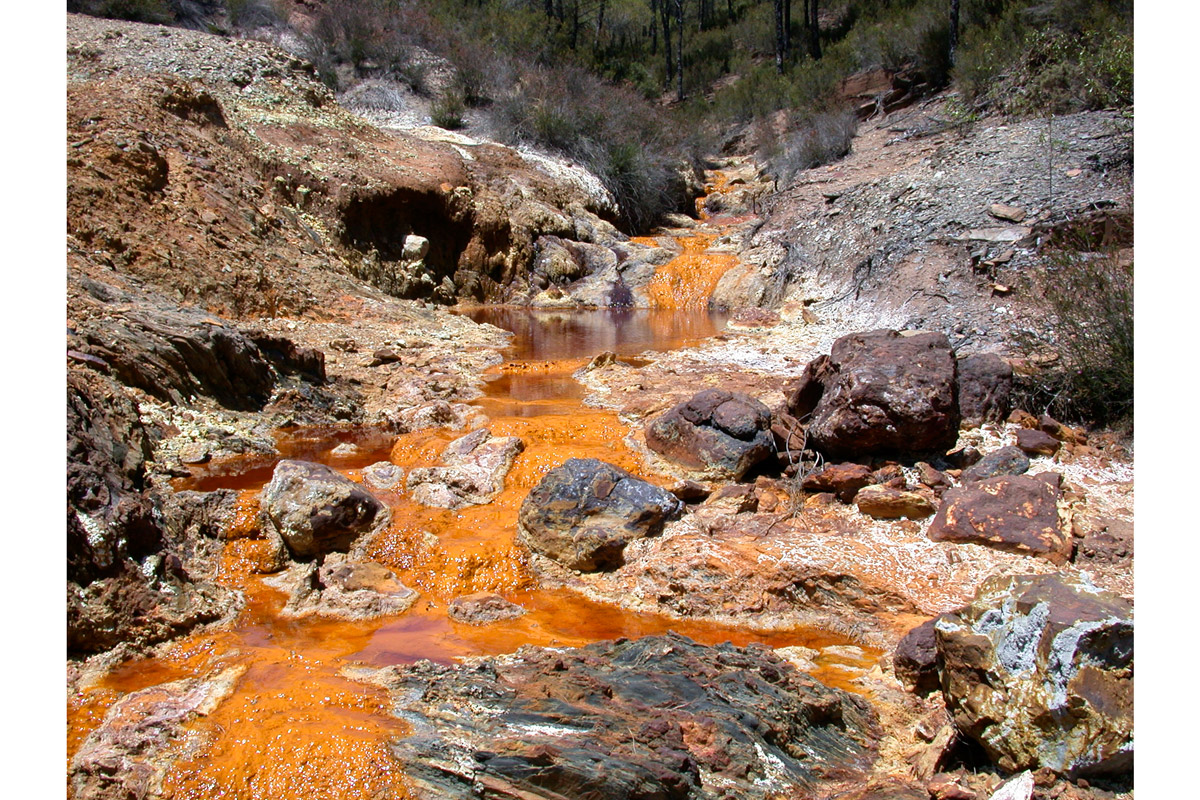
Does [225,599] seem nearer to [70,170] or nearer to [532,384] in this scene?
[532,384]

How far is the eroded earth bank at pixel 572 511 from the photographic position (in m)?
2.19

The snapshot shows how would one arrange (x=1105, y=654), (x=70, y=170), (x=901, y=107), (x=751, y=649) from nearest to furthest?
(x=1105, y=654)
(x=751, y=649)
(x=70, y=170)
(x=901, y=107)

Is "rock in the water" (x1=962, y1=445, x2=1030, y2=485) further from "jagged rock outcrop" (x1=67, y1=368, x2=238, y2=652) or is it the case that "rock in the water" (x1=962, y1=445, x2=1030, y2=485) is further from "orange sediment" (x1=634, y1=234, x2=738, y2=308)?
"orange sediment" (x1=634, y1=234, x2=738, y2=308)

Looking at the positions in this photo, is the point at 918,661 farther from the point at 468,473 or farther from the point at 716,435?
the point at 468,473

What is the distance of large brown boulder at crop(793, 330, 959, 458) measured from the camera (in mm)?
4836

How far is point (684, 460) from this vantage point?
5.25 metres

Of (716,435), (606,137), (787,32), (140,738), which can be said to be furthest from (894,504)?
(787,32)

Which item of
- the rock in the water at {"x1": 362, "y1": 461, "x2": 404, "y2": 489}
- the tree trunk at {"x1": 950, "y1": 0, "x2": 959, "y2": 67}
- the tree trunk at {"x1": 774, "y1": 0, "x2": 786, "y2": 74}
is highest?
the tree trunk at {"x1": 774, "y1": 0, "x2": 786, "y2": 74}

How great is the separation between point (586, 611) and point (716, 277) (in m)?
9.67

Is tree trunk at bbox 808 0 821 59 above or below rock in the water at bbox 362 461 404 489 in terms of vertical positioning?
above

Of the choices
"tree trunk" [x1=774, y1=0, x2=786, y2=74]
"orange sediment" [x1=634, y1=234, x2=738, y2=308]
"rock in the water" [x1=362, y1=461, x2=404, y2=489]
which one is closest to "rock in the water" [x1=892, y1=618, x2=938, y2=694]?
"rock in the water" [x1=362, y1=461, x2=404, y2=489]

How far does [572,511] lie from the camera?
14.1 feet

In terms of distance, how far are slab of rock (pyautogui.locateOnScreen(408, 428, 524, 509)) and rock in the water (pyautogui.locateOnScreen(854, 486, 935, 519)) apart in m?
2.15

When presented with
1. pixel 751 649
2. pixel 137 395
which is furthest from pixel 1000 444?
pixel 137 395
